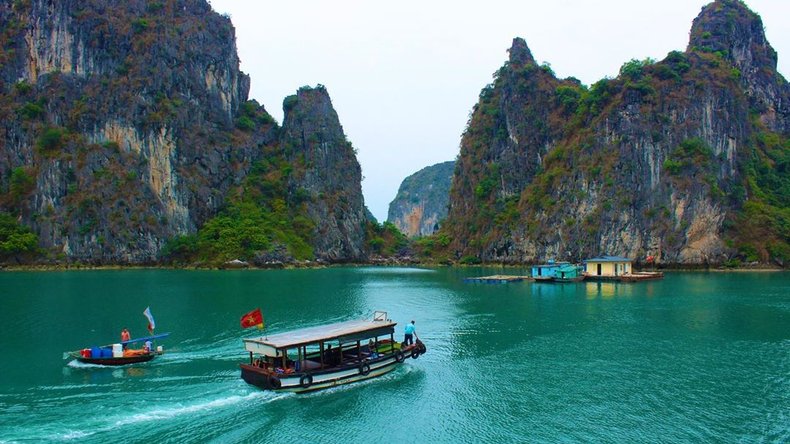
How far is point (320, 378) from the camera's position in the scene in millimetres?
24938

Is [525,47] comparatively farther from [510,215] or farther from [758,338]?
[758,338]

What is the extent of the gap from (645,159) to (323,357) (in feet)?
299

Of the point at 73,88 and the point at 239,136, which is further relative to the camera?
the point at 239,136

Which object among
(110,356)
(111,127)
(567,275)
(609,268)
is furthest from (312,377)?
(111,127)

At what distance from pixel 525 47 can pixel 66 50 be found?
310 feet

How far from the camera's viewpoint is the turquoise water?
796 inches

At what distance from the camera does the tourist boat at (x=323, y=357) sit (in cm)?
2439

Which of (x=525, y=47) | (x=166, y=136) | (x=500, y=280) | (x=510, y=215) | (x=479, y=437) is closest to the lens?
(x=479, y=437)

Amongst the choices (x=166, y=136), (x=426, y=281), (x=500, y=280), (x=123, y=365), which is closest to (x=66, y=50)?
(x=166, y=136)

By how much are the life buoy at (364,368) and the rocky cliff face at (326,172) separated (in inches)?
3828

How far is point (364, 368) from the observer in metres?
26.5

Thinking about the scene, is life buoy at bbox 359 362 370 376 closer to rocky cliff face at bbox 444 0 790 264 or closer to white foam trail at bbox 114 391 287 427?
white foam trail at bbox 114 391 287 427

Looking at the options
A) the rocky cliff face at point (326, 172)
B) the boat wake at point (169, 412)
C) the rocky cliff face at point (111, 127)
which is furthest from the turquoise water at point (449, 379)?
the rocky cliff face at point (326, 172)

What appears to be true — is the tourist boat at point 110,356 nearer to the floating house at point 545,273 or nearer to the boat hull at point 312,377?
the boat hull at point 312,377
